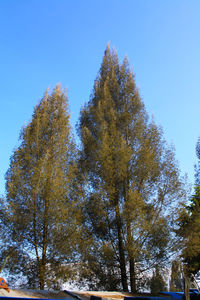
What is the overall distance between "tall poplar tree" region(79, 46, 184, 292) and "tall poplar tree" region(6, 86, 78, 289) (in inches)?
50.8

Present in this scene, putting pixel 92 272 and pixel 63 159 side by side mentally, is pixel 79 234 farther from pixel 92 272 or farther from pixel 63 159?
pixel 63 159

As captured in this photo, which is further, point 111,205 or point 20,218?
point 111,205

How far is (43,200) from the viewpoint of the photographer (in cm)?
1198

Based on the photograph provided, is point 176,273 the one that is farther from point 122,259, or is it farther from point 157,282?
point 122,259

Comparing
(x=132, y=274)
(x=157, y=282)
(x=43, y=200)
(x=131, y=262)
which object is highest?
(x=43, y=200)

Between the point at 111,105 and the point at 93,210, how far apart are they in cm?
651

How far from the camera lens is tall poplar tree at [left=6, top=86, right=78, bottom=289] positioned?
11188mm

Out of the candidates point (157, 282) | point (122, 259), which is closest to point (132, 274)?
point (122, 259)

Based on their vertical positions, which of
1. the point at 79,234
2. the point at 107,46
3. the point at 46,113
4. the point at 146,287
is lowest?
the point at 146,287

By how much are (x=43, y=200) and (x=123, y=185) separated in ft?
13.4

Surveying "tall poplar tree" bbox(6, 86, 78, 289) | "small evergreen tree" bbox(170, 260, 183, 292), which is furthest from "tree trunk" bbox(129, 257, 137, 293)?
"tall poplar tree" bbox(6, 86, 78, 289)

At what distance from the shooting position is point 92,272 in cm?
1214

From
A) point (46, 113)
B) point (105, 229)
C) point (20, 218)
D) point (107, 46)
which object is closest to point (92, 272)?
point (105, 229)

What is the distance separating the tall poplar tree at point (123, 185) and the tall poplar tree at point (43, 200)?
129 cm
